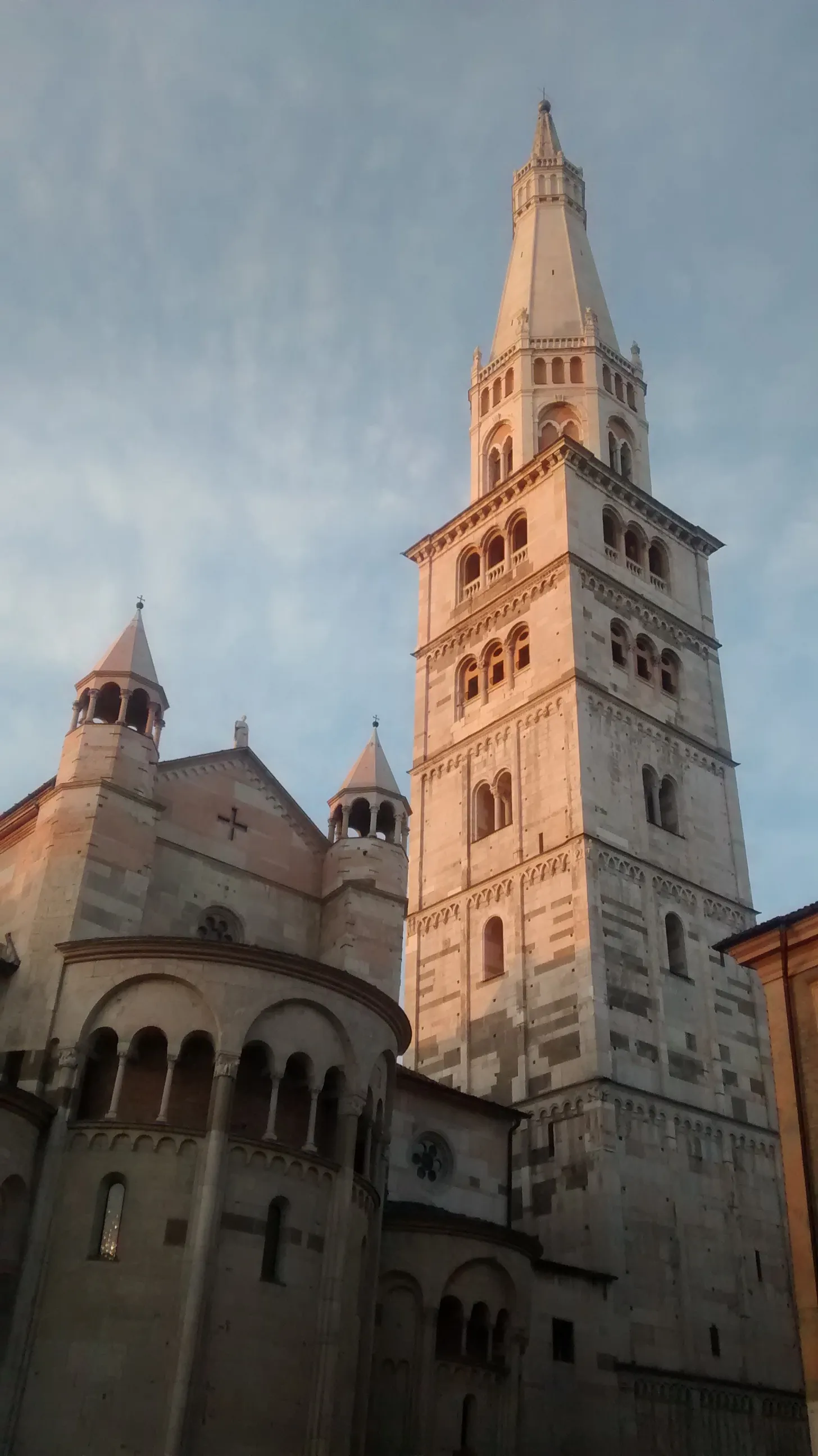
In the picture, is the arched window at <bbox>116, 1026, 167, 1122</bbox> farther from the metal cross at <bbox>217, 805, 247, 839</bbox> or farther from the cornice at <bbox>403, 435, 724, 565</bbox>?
the cornice at <bbox>403, 435, 724, 565</bbox>

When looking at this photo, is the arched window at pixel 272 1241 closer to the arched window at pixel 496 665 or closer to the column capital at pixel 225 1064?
the column capital at pixel 225 1064

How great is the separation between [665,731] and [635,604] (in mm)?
4377

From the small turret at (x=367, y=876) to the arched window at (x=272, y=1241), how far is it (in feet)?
19.4

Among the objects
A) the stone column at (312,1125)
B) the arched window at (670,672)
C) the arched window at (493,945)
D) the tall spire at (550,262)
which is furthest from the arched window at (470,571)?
the stone column at (312,1125)

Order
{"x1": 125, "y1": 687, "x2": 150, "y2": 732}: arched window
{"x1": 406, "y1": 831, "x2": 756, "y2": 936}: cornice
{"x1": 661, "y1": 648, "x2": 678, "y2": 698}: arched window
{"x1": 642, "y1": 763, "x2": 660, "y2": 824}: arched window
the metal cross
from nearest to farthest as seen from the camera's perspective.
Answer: {"x1": 125, "y1": 687, "x2": 150, "y2": 732}: arched window → the metal cross → {"x1": 406, "y1": 831, "x2": 756, "y2": 936}: cornice → {"x1": 642, "y1": 763, "x2": 660, "y2": 824}: arched window → {"x1": 661, "y1": 648, "x2": 678, "y2": 698}: arched window

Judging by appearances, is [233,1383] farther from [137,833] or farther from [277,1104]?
[137,833]

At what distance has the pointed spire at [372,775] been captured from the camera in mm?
28141

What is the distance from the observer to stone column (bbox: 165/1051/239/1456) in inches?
696

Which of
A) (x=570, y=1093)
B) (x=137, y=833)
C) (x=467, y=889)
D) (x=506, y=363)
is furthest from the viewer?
(x=506, y=363)

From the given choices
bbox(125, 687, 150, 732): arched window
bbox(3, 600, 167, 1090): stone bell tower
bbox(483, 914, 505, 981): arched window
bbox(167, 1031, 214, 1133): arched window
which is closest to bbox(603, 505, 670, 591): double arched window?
bbox(483, 914, 505, 981): arched window

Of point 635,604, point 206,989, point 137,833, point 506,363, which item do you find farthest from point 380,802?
point 506,363

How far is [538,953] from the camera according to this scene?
32.6 metres

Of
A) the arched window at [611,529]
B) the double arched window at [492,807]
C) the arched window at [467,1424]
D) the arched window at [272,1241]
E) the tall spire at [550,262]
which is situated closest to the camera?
the arched window at [272,1241]

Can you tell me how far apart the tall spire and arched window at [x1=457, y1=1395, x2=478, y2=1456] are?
117 feet
